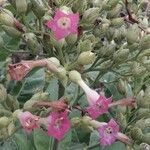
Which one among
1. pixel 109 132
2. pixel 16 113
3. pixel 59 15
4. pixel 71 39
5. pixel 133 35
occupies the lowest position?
pixel 109 132

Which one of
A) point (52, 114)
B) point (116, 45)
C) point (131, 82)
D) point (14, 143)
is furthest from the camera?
point (131, 82)

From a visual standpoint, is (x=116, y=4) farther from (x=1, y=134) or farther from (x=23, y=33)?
(x=1, y=134)

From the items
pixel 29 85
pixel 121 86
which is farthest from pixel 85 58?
pixel 29 85

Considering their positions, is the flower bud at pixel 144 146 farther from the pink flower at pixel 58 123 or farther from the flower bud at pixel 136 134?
the pink flower at pixel 58 123

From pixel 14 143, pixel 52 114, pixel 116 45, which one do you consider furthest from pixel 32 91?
pixel 52 114

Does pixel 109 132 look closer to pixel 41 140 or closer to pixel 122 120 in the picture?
pixel 122 120
